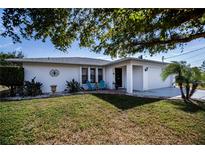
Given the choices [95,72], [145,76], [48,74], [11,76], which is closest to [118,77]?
Result: [95,72]

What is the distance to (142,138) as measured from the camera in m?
4.78

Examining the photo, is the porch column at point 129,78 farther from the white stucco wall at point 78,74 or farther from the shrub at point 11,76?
the shrub at point 11,76

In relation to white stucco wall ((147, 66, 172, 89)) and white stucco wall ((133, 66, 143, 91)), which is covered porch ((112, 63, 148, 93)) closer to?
white stucco wall ((133, 66, 143, 91))

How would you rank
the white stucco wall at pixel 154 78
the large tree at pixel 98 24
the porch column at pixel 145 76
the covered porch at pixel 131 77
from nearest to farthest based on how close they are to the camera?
the large tree at pixel 98 24
the covered porch at pixel 131 77
the porch column at pixel 145 76
the white stucco wall at pixel 154 78

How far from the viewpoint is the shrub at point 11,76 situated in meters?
10.8

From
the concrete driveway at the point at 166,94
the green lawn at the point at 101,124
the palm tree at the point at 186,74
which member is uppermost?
the palm tree at the point at 186,74

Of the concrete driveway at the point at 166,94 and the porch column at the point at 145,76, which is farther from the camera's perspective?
the porch column at the point at 145,76

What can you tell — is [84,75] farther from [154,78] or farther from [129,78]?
[154,78]

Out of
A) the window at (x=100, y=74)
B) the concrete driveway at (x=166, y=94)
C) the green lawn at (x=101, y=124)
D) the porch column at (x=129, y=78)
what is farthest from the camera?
the window at (x=100, y=74)

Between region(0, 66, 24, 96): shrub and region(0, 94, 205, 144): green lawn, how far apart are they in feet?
14.1

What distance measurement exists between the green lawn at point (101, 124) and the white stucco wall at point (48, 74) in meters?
5.34

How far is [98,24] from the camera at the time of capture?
567 cm

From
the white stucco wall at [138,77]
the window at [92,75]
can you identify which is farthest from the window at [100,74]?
the white stucco wall at [138,77]
